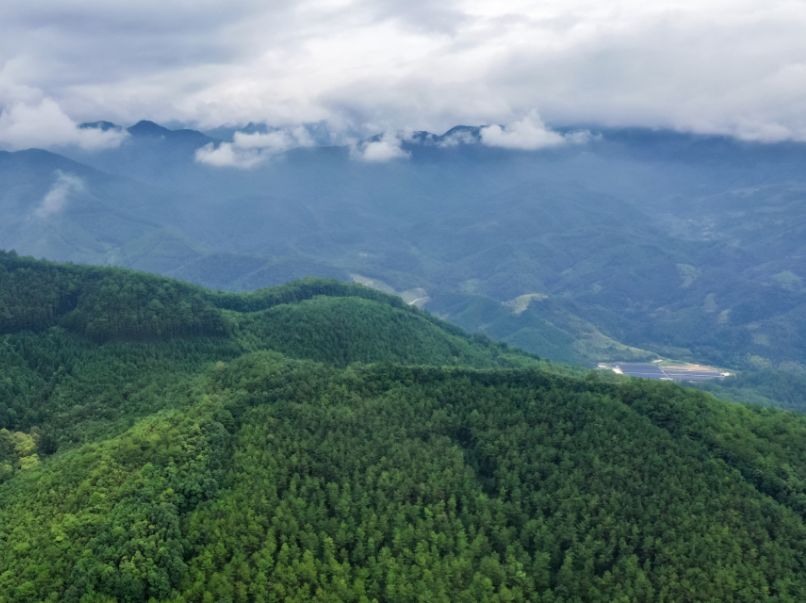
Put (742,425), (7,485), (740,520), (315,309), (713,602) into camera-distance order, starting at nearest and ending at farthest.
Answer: (713,602) → (740,520) → (7,485) → (742,425) → (315,309)

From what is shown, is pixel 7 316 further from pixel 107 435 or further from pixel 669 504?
pixel 669 504

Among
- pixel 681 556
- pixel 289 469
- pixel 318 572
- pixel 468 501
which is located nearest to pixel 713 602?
pixel 681 556

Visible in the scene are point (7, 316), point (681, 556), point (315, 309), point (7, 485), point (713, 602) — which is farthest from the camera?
point (315, 309)

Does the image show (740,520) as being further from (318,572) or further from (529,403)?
(318,572)

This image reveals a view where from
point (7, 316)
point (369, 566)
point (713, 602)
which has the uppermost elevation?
point (7, 316)

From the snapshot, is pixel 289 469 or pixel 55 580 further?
pixel 289 469

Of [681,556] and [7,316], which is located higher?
[7,316]

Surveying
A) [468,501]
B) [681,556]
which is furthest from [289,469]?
[681,556]
